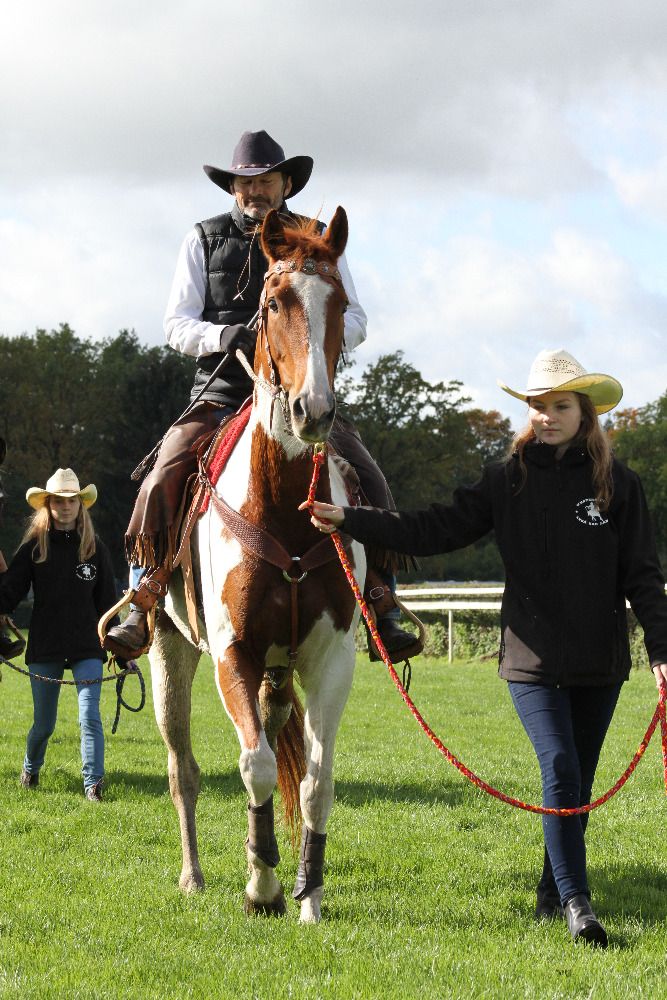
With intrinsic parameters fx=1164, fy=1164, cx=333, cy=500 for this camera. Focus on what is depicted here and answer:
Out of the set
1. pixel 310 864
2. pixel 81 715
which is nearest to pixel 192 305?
pixel 310 864

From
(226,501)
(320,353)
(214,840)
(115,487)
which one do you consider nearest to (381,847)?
(214,840)

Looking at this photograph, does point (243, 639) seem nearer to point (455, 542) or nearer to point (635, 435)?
point (455, 542)

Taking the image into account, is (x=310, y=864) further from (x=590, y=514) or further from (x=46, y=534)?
(x=46, y=534)

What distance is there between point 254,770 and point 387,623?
1.27 metres

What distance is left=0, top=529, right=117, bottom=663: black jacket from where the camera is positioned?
9914 millimetres

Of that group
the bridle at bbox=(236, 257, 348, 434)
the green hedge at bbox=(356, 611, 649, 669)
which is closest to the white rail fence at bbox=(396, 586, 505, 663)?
the green hedge at bbox=(356, 611, 649, 669)

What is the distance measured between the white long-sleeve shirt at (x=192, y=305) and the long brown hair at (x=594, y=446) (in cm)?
136

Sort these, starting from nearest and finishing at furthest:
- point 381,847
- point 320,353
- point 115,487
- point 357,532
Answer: point 320,353 < point 357,532 < point 381,847 < point 115,487

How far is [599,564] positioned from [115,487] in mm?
50711

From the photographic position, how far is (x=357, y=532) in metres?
5.62

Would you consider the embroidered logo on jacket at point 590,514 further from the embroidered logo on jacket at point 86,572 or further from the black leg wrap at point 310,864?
the embroidered logo on jacket at point 86,572

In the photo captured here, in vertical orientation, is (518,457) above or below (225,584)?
above

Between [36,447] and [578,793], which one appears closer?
[578,793]

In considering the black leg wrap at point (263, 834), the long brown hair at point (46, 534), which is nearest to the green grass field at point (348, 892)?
the black leg wrap at point (263, 834)
